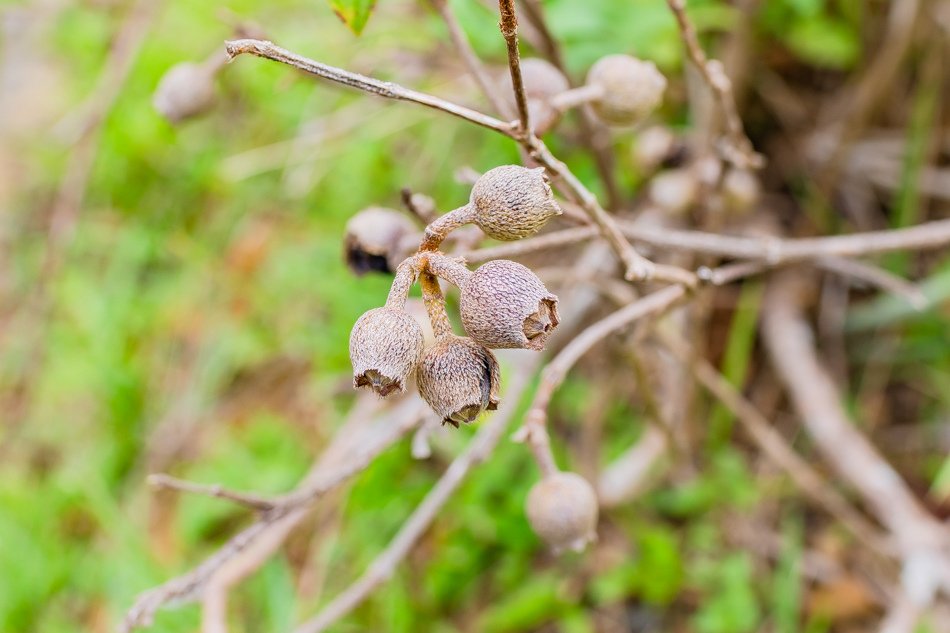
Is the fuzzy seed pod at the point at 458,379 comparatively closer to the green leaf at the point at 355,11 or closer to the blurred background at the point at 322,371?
the green leaf at the point at 355,11

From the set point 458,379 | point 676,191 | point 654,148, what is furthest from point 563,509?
point 654,148

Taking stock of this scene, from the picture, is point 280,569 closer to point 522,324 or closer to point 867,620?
point 867,620

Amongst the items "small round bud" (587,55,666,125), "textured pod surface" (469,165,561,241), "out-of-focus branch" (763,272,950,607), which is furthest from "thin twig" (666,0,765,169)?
"out-of-focus branch" (763,272,950,607)

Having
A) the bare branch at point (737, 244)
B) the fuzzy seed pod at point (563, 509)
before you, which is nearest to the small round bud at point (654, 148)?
the bare branch at point (737, 244)

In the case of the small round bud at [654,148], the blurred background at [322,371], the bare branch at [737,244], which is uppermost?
the bare branch at [737,244]

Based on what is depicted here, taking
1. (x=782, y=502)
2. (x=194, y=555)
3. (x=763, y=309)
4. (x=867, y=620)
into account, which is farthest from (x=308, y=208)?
(x=867, y=620)

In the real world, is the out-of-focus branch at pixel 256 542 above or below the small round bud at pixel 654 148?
below
